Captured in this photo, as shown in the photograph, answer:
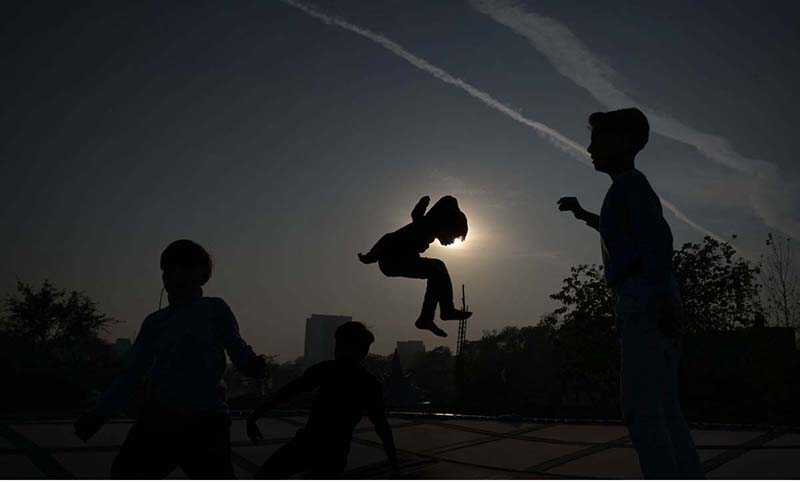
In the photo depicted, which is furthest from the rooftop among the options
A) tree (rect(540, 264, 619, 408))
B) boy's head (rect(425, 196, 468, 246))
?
tree (rect(540, 264, 619, 408))

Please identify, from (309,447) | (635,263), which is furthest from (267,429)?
(635,263)

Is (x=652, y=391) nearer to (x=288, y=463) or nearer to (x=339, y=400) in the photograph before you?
(x=339, y=400)

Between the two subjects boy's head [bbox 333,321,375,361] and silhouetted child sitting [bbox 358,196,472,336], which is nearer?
boy's head [bbox 333,321,375,361]

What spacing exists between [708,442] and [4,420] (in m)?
10.6

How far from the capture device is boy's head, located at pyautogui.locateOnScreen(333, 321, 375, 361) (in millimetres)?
3748

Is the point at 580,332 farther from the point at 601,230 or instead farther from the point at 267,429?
the point at 601,230

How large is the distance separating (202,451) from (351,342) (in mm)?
1179

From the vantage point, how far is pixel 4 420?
318 inches

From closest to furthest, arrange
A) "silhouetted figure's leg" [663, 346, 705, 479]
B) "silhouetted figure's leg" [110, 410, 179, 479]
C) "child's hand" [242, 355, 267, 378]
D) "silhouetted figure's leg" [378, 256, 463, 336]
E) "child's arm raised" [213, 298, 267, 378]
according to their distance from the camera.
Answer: "silhouetted figure's leg" [663, 346, 705, 479] < "silhouetted figure's leg" [110, 410, 179, 479] < "child's hand" [242, 355, 267, 378] < "child's arm raised" [213, 298, 267, 378] < "silhouetted figure's leg" [378, 256, 463, 336]

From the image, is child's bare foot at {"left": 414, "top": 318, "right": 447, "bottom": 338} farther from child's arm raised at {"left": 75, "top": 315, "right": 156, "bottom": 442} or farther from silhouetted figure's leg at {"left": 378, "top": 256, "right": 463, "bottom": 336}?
child's arm raised at {"left": 75, "top": 315, "right": 156, "bottom": 442}

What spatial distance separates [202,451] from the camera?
3.08 meters

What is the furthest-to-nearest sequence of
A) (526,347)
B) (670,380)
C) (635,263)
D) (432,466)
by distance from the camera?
(526,347)
(432,466)
(635,263)
(670,380)

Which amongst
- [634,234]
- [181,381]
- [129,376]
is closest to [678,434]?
[634,234]

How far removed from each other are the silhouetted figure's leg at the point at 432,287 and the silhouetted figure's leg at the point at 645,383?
1.52 m
